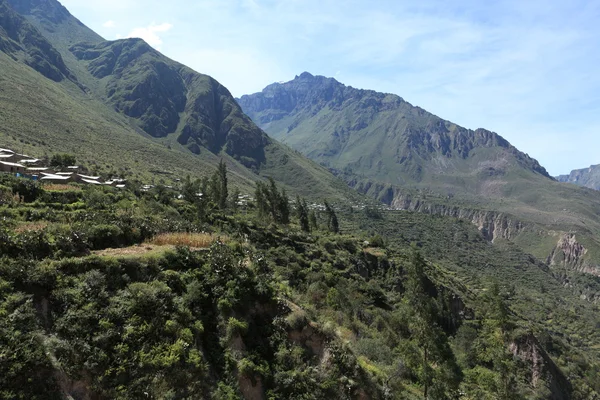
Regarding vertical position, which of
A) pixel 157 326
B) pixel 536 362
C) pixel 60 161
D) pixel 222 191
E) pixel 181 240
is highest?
pixel 181 240

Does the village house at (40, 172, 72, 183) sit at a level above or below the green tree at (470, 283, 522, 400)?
below

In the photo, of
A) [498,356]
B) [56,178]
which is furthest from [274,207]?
[498,356]

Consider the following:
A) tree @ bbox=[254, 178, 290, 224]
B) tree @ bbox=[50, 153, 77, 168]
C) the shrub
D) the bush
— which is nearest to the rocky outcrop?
tree @ bbox=[254, 178, 290, 224]

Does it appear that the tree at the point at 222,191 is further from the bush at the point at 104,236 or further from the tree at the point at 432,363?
the bush at the point at 104,236

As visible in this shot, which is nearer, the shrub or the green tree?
the shrub

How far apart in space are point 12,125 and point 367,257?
381 feet

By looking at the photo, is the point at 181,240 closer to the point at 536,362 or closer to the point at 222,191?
the point at 536,362

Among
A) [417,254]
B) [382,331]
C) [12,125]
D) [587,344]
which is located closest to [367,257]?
[417,254]

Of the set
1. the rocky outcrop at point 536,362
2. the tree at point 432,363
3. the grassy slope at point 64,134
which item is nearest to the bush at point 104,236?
the tree at point 432,363

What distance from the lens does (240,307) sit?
17.6m

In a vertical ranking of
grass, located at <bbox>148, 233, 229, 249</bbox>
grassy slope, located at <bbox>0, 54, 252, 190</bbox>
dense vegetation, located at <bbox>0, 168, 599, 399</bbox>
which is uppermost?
grass, located at <bbox>148, 233, 229, 249</bbox>

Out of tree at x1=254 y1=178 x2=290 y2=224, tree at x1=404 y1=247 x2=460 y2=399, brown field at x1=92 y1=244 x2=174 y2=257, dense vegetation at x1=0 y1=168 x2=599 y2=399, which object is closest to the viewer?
dense vegetation at x1=0 y1=168 x2=599 y2=399

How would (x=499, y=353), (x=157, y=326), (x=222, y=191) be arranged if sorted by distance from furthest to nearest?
(x=222, y=191) < (x=499, y=353) < (x=157, y=326)

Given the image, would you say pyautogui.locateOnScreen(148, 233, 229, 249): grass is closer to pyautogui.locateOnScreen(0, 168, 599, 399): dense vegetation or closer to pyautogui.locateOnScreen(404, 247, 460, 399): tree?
pyautogui.locateOnScreen(0, 168, 599, 399): dense vegetation
